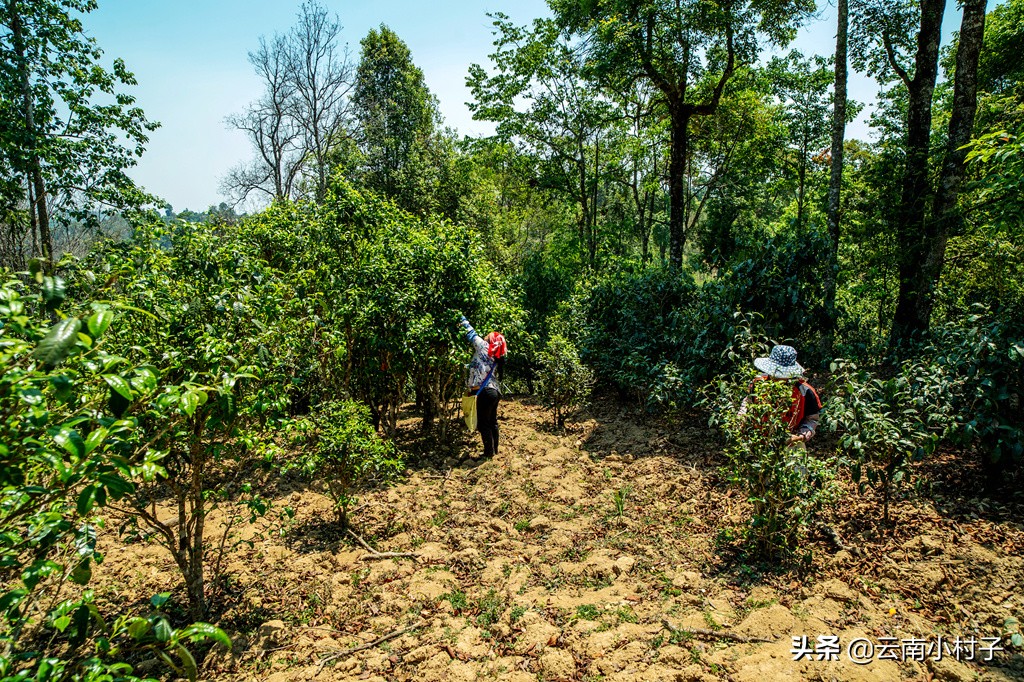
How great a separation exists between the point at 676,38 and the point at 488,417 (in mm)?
9035

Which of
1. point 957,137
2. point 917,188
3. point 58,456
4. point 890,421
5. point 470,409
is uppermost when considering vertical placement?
point 957,137

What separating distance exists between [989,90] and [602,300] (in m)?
14.9

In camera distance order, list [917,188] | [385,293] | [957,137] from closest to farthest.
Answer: [385,293] → [957,137] → [917,188]

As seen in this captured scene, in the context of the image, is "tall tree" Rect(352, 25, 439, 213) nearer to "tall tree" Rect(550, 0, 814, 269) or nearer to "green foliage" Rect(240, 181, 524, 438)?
"tall tree" Rect(550, 0, 814, 269)

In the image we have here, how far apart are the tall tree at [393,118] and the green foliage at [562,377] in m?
16.7

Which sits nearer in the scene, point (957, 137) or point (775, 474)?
point (775, 474)

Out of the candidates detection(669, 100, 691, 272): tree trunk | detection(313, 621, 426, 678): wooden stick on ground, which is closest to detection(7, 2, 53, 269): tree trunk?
detection(313, 621, 426, 678): wooden stick on ground

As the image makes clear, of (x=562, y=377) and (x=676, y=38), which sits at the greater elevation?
(x=676, y=38)

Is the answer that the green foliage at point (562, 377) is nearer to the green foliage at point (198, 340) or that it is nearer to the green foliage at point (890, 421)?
the green foliage at point (890, 421)

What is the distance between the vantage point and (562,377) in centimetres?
A: 784

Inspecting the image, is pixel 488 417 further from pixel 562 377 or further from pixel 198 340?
pixel 198 340

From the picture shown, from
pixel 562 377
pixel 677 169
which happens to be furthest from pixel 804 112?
pixel 562 377

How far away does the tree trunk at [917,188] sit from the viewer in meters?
7.77

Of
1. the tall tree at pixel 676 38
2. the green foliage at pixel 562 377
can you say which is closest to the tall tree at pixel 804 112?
the tall tree at pixel 676 38
